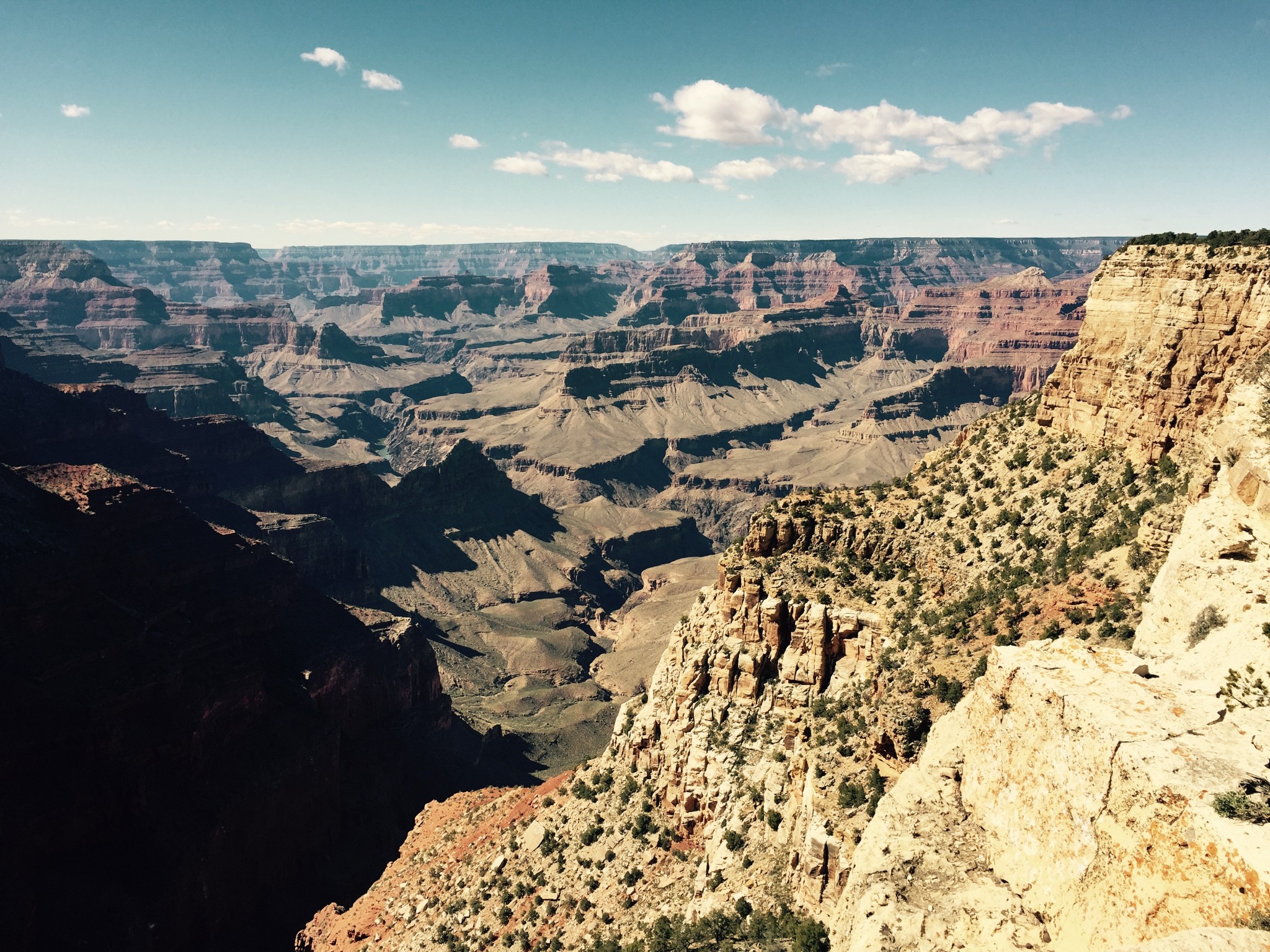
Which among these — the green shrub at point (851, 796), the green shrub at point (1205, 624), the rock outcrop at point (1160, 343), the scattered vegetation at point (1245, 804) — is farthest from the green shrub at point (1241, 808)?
the rock outcrop at point (1160, 343)

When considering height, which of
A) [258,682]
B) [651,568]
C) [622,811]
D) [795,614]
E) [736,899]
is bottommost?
[651,568]

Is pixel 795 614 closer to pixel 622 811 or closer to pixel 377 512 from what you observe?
pixel 622 811

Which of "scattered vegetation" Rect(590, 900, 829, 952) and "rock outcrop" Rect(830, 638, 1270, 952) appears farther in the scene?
"scattered vegetation" Rect(590, 900, 829, 952)

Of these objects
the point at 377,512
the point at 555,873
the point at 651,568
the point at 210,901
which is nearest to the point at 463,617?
the point at 377,512

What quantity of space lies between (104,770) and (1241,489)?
71.8m

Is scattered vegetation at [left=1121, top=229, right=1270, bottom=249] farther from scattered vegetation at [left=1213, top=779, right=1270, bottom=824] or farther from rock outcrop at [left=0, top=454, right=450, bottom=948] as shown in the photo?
rock outcrop at [left=0, top=454, right=450, bottom=948]

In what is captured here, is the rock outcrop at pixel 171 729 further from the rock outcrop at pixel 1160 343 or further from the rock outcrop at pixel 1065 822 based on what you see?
the rock outcrop at pixel 1160 343

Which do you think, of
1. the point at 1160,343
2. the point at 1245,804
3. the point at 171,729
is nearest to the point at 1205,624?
the point at 1245,804

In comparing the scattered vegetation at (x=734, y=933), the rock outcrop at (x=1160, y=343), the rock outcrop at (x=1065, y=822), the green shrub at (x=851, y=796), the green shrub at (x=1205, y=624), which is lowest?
the scattered vegetation at (x=734, y=933)

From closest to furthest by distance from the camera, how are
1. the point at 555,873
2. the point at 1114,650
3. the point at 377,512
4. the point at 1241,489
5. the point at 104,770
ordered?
the point at 1114,650, the point at 1241,489, the point at 555,873, the point at 104,770, the point at 377,512

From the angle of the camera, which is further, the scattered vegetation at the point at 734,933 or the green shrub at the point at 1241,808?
the scattered vegetation at the point at 734,933

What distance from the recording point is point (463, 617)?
146 m

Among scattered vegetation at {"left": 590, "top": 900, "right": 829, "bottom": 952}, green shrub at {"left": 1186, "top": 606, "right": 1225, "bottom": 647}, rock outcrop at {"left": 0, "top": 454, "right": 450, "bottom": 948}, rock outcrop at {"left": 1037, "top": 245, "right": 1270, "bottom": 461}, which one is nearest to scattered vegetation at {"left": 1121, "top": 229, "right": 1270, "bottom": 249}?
rock outcrop at {"left": 1037, "top": 245, "right": 1270, "bottom": 461}

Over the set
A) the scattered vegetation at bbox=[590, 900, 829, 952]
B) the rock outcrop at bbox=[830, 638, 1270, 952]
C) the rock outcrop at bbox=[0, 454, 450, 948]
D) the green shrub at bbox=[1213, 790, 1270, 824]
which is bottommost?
the rock outcrop at bbox=[0, 454, 450, 948]
